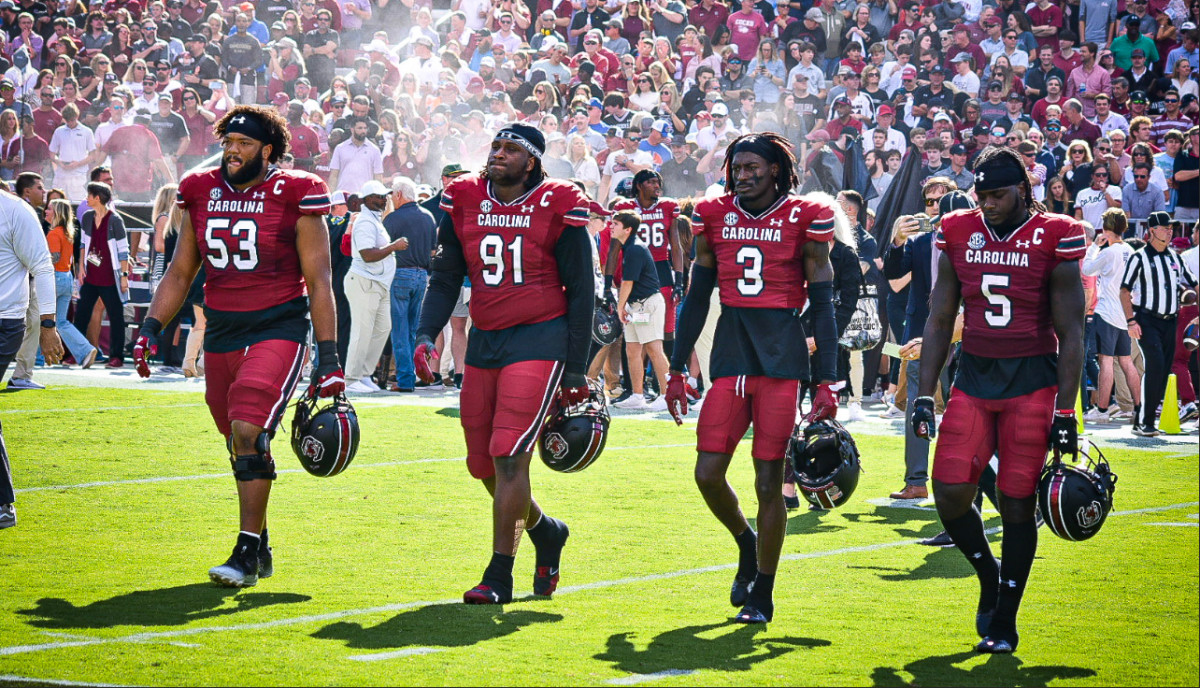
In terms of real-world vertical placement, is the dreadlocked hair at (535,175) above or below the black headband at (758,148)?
below

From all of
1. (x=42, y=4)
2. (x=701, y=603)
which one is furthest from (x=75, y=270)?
(x=701, y=603)

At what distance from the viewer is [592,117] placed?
2134 centimetres

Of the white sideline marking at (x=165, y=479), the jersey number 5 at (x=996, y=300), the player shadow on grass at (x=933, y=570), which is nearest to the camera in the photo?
the jersey number 5 at (x=996, y=300)

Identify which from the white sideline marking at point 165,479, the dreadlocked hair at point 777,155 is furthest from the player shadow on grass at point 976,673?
the white sideline marking at point 165,479

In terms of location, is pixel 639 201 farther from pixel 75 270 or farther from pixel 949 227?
pixel 949 227

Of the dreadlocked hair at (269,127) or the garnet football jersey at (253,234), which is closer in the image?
the garnet football jersey at (253,234)

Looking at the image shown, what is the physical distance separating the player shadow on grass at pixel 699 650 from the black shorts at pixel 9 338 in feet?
15.2

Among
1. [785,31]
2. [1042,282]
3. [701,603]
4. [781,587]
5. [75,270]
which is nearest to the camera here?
[1042,282]

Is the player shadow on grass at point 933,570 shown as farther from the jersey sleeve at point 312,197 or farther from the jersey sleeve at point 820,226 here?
the jersey sleeve at point 312,197

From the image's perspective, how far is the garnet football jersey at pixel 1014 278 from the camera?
19.7 ft

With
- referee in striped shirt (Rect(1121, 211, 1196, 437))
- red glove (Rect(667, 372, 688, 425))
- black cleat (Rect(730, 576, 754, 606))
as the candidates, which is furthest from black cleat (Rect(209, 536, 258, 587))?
referee in striped shirt (Rect(1121, 211, 1196, 437))

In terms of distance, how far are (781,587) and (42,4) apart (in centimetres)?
2256

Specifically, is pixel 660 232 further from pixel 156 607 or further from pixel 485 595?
pixel 156 607

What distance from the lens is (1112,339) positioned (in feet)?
49.3
